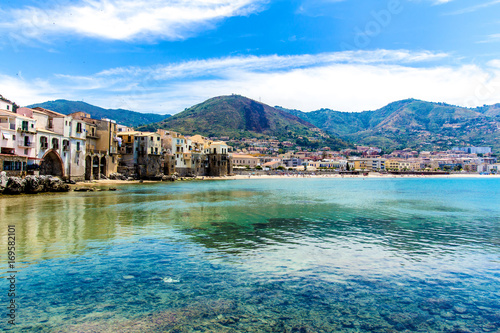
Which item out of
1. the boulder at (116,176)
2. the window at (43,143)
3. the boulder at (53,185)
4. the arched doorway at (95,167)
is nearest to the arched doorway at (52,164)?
the window at (43,143)

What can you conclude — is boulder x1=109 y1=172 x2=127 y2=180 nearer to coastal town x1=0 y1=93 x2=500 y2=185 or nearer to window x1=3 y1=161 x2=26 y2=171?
coastal town x1=0 y1=93 x2=500 y2=185

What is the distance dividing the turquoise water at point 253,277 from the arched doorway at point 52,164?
31.1 meters

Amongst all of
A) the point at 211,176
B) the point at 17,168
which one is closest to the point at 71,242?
the point at 17,168

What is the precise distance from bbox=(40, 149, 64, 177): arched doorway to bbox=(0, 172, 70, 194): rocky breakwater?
23.0ft

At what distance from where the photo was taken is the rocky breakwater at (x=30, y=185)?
36.9 m

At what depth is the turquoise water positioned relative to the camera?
7.73 meters

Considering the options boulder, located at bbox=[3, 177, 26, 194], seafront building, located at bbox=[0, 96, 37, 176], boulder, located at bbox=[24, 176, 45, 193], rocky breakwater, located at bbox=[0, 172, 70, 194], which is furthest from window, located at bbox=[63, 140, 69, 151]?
boulder, located at bbox=[3, 177, 26, 194]

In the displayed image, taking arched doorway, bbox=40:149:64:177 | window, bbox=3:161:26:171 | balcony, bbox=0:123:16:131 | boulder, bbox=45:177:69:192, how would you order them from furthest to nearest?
arched doorway, bbox=40:149:64:177, boulder, bbox=45:177:69:192, balcony, bbox=0:123:16:131, window, bbox=3:161:26:171

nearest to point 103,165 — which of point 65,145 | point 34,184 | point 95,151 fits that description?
point 95,151

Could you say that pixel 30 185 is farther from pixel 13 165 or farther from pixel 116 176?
pixel 116 176

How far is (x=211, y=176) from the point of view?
93188mm

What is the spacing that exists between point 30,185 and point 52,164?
1209cm

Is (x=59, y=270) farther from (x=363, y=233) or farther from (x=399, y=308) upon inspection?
(x=363, y=233)

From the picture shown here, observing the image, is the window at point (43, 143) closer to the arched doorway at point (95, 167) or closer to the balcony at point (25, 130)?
the balcony at point (25, 130)
